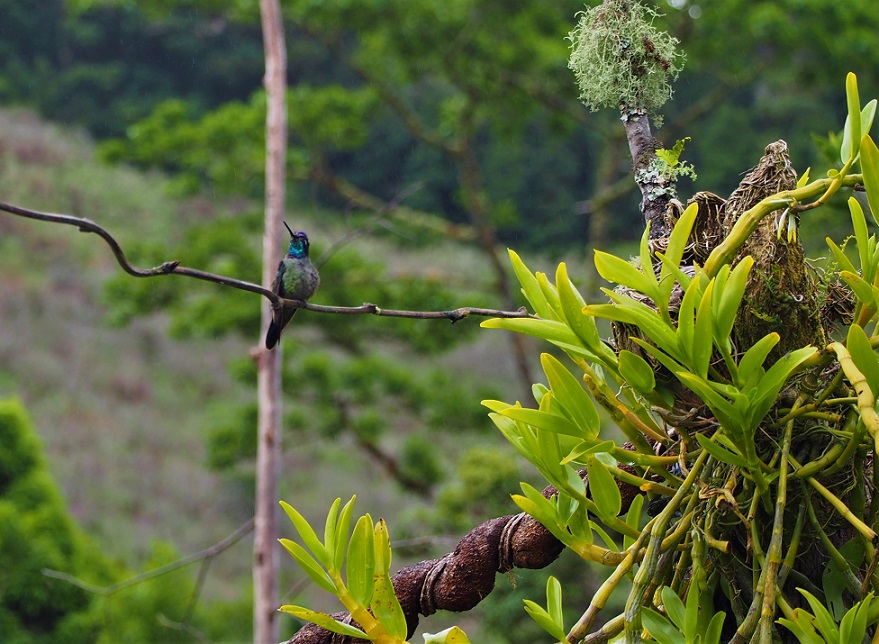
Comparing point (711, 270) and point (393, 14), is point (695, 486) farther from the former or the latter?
point (393, 14)

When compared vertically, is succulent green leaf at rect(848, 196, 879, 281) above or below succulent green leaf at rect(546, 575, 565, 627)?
above

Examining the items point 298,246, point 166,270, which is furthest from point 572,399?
point 298,246

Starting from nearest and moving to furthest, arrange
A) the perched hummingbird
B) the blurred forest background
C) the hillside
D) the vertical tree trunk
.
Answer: the perched hummingbird
the vertical tree trunk
the blurred forest background
the hillside

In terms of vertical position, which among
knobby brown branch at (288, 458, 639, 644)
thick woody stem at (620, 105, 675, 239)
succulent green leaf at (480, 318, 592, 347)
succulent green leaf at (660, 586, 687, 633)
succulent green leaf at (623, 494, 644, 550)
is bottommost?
knobby brown branch at (288, 458, 639, 644)

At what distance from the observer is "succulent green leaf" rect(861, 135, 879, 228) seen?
0.62 meters

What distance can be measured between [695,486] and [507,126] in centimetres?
581

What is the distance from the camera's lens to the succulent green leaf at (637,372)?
0.63m

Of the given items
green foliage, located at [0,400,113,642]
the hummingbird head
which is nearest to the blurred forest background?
green foliage, located at [0,400,113,642]

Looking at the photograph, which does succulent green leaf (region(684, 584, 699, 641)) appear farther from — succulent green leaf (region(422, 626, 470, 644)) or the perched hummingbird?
the perched hummingbird

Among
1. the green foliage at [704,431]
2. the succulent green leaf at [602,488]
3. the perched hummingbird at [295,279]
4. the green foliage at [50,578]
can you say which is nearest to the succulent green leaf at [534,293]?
the green foliage at [704,431]

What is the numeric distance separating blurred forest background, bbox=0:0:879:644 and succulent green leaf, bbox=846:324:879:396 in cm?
36

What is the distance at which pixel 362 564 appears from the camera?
0.64 metres

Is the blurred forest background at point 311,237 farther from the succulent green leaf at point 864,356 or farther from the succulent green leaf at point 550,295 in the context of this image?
the succulent green leaf at point 864,356

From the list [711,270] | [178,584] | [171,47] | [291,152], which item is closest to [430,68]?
[291,152]
